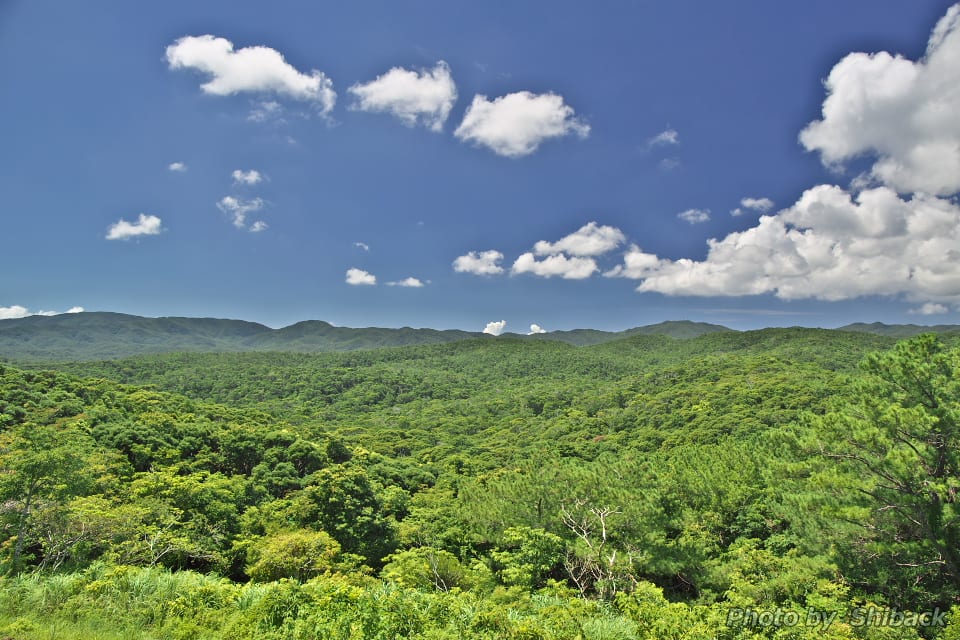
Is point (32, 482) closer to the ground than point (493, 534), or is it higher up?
higher up

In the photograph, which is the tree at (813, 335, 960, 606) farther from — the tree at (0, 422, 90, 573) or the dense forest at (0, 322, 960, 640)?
the tree at (0, 422, 90, 573)

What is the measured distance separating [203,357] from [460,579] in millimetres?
189264

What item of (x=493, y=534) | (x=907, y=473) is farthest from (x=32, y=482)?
(x=907, y=473)

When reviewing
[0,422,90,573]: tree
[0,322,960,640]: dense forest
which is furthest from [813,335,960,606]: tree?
[0,422,90,573]: tree

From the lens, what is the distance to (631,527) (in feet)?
62.7

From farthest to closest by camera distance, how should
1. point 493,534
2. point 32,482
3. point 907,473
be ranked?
point 493,534, point 32,482, point 907,473

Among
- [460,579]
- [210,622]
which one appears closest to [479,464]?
[460,579]

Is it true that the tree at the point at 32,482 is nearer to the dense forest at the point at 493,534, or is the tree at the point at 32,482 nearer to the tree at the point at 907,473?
the dense forest at the point at 493,534

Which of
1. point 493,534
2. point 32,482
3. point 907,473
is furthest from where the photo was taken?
point 493,534

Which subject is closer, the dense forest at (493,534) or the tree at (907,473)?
the dense forest at (493,534)

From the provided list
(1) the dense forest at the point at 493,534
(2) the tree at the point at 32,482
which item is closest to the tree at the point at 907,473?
(1) the dense forest at the point at 493,534

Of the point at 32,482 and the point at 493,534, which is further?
the point at 493,534

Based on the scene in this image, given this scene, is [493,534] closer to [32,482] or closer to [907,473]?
[907,473]

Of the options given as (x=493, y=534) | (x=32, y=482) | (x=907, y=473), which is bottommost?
(x=493, y=534)
